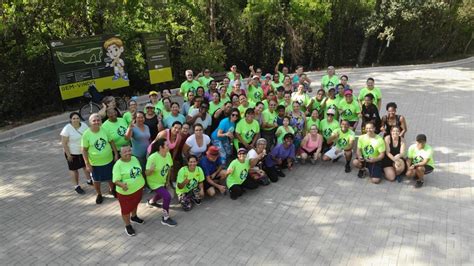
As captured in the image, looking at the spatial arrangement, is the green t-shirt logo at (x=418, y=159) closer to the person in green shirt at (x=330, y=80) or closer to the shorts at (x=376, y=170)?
the shorts at (x=376, y=170)

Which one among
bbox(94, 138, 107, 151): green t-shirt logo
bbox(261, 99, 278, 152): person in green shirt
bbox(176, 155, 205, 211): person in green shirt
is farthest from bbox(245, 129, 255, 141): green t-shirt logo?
bbox(94, 138, 107, 151): green t-shirt logo

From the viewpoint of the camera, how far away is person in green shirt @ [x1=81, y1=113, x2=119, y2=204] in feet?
19.6

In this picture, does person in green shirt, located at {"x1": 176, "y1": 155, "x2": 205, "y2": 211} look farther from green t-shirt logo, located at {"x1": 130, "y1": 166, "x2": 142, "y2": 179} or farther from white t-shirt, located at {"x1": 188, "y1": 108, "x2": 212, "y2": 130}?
white t-shirt, located at {"x1": 188, "y1": 108, "x2": 212, "y2": 130}

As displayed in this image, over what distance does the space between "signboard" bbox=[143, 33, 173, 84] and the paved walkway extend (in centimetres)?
611

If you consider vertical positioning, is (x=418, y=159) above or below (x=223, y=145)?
below

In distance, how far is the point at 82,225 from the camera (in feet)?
19.7

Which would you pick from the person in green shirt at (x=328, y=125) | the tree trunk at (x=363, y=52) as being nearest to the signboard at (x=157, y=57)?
the person in green shirt at (x=328, y=125)

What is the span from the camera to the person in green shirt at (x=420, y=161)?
697 centimetres

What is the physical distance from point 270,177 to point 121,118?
3129mm

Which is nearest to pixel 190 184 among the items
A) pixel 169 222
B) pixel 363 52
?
pixel 169 222

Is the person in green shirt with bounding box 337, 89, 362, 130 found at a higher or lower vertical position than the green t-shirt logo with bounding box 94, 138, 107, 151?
lower

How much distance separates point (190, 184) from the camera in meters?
6.29

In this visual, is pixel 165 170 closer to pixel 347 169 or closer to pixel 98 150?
pixel 98 150

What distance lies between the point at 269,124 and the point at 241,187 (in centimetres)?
178
